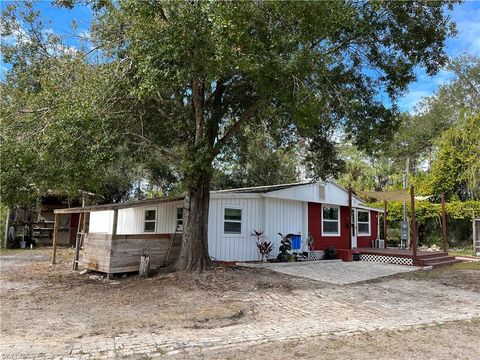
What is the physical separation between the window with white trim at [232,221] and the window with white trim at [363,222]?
25.3ft

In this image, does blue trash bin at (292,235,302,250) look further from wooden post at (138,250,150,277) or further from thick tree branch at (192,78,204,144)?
thick tree branch at (192,78,204,144)

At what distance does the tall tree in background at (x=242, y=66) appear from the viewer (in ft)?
24.6

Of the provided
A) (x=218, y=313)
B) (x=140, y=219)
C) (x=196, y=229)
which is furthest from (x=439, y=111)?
(x=218, y=313)

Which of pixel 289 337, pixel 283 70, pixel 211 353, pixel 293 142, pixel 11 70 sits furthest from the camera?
pixel 293 142

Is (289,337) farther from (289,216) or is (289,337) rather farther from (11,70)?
(289,216)

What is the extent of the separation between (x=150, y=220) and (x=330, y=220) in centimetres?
776

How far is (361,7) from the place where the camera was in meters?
8.94

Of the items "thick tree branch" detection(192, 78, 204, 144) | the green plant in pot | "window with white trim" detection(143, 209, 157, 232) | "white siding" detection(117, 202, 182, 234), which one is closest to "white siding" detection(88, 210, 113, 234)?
"white siding" detection(117, 202, 182, 234)

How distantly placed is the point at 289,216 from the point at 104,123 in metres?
8.99

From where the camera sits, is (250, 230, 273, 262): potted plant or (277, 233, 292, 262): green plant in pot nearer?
(250, 230, 273, 262): potted plant

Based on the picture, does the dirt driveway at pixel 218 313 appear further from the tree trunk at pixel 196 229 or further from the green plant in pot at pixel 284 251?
the green plant in pot at pixel 284 251

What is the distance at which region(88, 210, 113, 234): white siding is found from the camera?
59.3 ft

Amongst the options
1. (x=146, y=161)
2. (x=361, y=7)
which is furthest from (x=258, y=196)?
(x=361, y=7)

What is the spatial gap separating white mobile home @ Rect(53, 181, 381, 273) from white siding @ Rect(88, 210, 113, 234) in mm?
46
